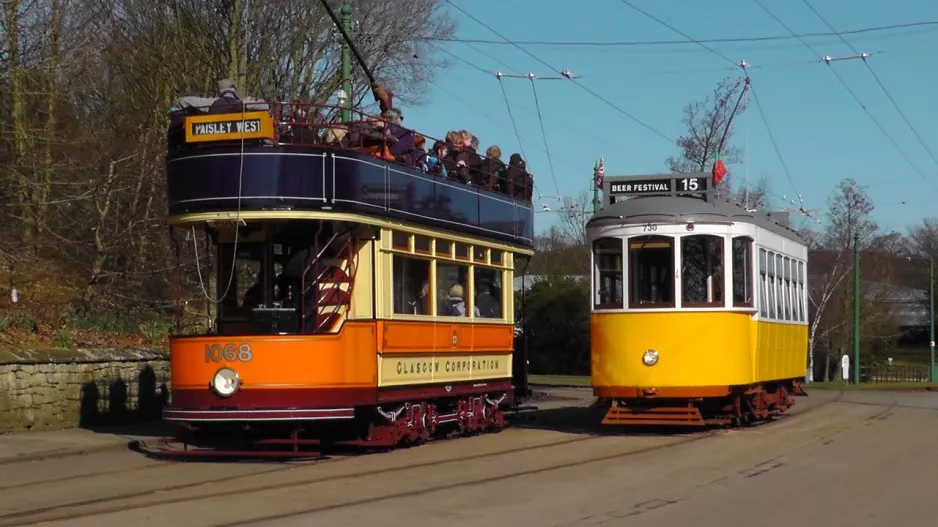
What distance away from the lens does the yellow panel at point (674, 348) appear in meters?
17.8

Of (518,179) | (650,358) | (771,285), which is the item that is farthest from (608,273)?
(771,285)

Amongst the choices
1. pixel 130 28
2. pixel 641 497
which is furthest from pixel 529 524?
pixel 130 28

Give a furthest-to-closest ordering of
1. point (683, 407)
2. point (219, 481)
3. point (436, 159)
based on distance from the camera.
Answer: point (683, 407) → point (436, 159) → point (219, 481)

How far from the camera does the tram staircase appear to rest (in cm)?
1430

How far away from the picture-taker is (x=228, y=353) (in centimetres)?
1381

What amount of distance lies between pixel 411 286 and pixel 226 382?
281cm

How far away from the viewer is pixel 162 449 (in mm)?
15391

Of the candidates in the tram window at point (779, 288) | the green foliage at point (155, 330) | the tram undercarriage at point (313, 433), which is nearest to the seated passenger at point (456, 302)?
the tram undercarriage at point (313, 433)

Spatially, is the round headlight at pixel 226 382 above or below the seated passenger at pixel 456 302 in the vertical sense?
below

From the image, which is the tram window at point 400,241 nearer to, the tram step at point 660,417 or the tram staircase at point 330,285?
the tram staircase at point 330,285

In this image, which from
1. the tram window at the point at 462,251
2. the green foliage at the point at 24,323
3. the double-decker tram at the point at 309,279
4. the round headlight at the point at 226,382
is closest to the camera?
the round headlight at the point at 226,382

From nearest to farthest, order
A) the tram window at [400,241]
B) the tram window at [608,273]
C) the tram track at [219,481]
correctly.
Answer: the tram track at [219,481] → the tram window at [400,241] → the tram window at [608,273]

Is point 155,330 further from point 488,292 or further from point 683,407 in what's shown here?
point 683,407

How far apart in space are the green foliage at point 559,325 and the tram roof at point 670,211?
27.1 m
